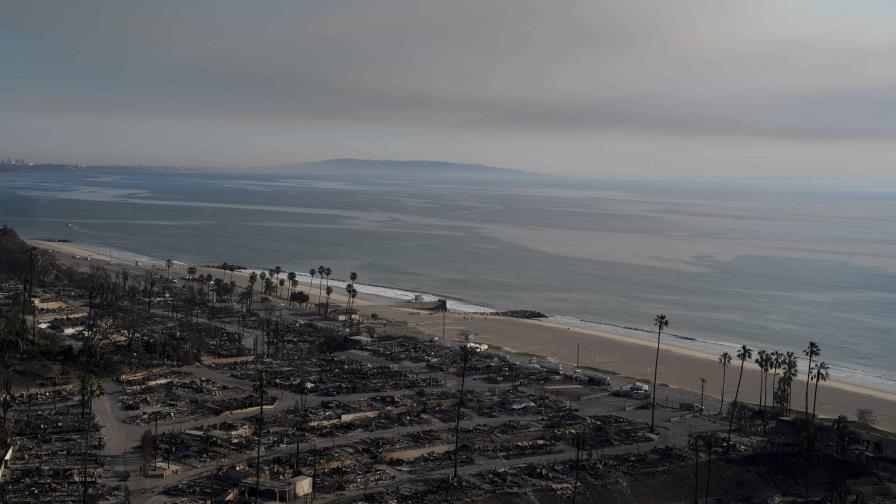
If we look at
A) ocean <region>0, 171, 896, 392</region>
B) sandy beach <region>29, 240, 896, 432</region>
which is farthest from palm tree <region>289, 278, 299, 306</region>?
ocean <region>0, 171, 896, 392</region>

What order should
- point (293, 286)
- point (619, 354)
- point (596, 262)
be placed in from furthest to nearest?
1. point (596, 262)
2. point (293, 286)
3. point (619, 354)

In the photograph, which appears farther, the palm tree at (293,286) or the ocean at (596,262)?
the palm tree at (293,286)

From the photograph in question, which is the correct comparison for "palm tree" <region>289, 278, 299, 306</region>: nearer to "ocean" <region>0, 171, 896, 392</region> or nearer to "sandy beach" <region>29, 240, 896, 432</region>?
"sandy beach" <region>29, 240, 896, 432</region>

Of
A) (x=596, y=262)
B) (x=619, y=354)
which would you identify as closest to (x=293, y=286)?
(x=619, y=354)

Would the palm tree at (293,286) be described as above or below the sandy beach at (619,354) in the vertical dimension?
above

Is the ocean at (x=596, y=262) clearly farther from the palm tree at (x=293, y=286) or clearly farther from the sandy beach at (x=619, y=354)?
the palm tree at (x=293, y=286)

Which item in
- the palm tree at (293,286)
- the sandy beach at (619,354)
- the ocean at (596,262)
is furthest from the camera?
the palm tree at (293,286)

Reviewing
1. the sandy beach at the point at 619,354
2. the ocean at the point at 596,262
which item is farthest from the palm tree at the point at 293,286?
the ocean at the point at 596,262

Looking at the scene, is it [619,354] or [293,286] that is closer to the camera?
[619,354]

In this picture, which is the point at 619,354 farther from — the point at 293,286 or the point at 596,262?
the point at 596,262
